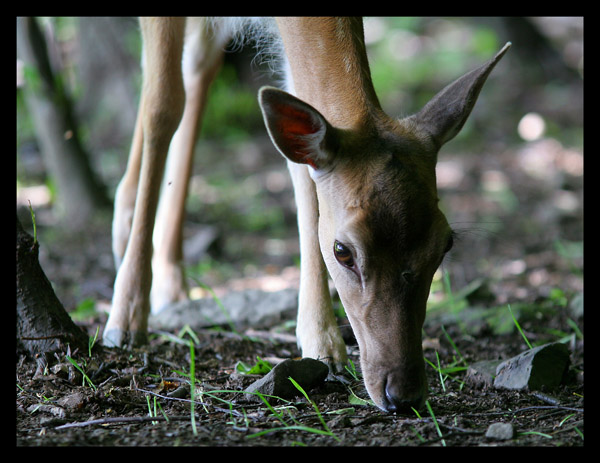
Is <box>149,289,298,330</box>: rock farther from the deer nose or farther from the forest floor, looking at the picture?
the deer nose

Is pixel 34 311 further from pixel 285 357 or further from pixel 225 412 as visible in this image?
pixel 285 357

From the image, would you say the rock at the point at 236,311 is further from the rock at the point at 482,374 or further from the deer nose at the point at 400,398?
the deer nose at the point at 400,398

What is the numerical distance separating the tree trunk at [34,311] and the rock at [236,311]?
4.36 feet

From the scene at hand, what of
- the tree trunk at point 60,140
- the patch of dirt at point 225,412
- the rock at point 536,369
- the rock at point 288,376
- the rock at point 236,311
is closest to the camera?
the patch of dirt at point 225,412

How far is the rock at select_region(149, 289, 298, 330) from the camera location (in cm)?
526

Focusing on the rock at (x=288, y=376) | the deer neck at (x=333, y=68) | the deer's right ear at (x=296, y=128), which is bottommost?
the rock at (x=288, y=376)

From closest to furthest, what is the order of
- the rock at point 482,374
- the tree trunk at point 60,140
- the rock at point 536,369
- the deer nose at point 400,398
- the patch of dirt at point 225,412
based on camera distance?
the patch of dirt at point 225,412 → the deer nose at point 400,398 → the rock at point 536,369 → the rock at point 482,374 → the tree trunk at point 60,140

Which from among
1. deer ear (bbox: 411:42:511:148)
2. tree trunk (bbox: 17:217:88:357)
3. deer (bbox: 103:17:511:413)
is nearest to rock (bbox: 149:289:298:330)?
deer (bbox: 103:17:511:413)

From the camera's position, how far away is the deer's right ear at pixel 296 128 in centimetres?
359

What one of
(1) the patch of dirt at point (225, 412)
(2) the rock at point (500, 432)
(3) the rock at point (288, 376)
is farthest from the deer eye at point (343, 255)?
(2) the rock at point (500, 432)

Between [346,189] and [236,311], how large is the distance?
6.47 feet

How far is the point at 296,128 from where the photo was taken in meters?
3.74

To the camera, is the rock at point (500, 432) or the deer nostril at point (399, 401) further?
the deer nostril at point (399, 401)
